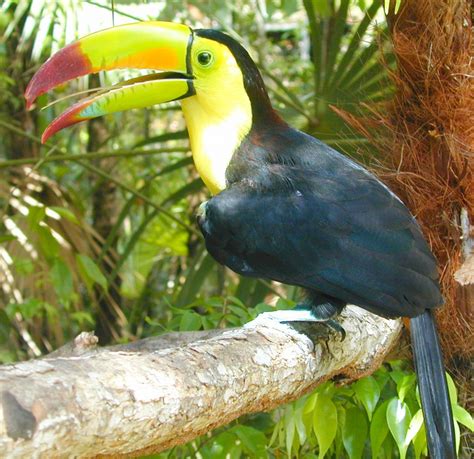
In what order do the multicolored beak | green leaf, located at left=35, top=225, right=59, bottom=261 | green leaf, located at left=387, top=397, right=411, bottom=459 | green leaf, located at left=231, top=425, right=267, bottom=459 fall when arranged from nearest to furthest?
green leaf, located at left=387, top=397, right=411, bottom=459 → green leaf, located at left=231, top=425, right=267, bottom=459 → the multicolored beak → green leaf, located at left=35, top=225, right=59, bottom=261

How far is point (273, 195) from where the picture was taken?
2.16 meters

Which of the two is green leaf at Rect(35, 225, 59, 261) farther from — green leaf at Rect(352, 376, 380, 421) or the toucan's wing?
green leaf at Rect(352, 376, 380, 421)

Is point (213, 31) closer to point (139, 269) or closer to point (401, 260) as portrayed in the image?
point (401, 260)

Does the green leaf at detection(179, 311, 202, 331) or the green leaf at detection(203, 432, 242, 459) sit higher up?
the green leaf at detection(179, 311, 202, 331)

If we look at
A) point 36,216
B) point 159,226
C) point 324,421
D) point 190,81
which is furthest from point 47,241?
point 159,226

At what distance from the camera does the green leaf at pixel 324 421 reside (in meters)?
1.88

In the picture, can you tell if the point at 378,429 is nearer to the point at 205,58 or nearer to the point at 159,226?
A: the point at 205,58

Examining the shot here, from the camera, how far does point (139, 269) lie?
5.57 metres

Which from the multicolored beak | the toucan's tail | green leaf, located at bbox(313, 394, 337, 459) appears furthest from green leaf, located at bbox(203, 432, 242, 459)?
the multicolored beak

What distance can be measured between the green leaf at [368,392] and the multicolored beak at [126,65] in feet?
3.11

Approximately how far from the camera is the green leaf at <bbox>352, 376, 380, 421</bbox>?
1.92 meters

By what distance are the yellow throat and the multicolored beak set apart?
0.05 metres

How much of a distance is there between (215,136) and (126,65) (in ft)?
1.02

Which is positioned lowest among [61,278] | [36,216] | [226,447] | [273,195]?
[226,447]
